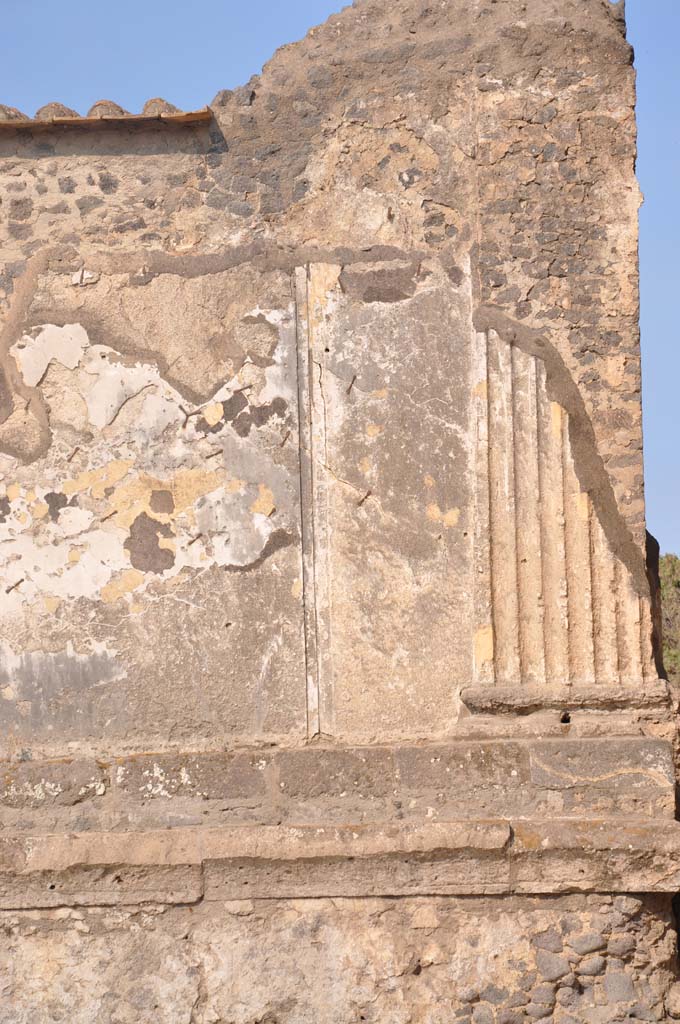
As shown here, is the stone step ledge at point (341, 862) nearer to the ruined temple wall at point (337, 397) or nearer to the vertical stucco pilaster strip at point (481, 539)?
the ruined temple wall at point (337, 397)

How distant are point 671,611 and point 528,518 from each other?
1001 centimetres

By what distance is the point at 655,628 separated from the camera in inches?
215

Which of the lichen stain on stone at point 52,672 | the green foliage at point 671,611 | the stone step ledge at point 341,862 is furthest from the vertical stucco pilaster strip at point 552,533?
the green foliage at point 671,611

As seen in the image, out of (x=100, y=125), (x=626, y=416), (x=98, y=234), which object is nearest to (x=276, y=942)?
(x=626, y=416)

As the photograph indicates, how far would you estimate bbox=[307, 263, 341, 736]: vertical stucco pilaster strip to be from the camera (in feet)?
18.1

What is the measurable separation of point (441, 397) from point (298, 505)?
71 centimetres

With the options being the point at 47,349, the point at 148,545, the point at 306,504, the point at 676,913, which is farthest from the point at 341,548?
the point at 676,913

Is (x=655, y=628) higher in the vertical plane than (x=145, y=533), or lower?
lower

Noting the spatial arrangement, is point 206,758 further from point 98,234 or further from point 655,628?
point 98,234

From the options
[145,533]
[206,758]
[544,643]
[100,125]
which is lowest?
[206,758]

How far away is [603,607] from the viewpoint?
537 cm

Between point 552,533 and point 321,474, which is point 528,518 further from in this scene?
point 321,474

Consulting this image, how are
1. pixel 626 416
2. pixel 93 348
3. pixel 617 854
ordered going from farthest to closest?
pixel 93 348 → pixel 626 416 → pixel 617 854

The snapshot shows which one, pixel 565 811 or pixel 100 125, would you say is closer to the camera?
pixel 565 811
